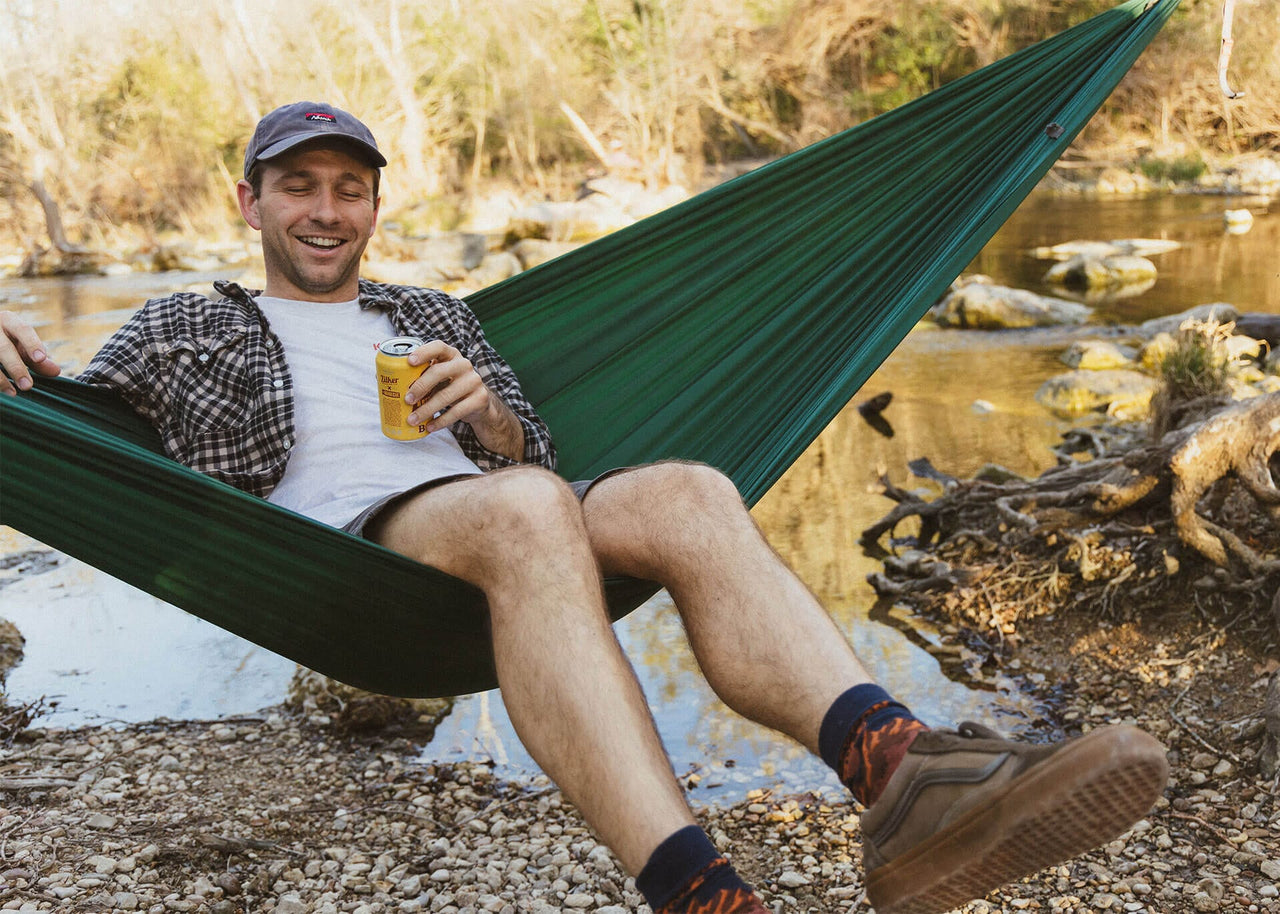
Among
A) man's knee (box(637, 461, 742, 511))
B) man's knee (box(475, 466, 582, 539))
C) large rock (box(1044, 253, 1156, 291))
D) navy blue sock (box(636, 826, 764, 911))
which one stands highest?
man's knee (box(475, 466, 582, 539))

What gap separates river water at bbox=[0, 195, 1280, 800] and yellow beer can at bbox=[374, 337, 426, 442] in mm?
1013

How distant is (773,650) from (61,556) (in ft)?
10.8

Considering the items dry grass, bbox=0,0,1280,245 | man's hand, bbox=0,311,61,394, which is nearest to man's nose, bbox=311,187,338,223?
man's hand, bbox=0,311,61,394

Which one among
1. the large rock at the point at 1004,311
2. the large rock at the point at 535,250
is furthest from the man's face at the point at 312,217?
the large rock at the point at 535,250

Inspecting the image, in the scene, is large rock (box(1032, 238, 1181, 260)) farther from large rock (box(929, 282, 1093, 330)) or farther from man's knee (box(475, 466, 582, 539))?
man's knee (box(475, 466, 582, 539))

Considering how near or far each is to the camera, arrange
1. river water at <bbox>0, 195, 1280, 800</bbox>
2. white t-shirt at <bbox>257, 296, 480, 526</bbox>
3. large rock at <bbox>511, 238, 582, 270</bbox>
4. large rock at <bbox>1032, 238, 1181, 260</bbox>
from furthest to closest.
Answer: large rock at <bbox>511, 238, 582, 270</bbox> → large rock at <bbox>1032, 238, 1181, 260</bbox> → river water at <bbox>0, 195, 1280, 800</bbox> → white t-shirt at <bbox>257, 296, 480, 526</bbox>

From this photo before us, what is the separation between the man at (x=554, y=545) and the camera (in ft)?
3.46

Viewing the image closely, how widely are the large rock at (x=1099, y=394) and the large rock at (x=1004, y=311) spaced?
180cm

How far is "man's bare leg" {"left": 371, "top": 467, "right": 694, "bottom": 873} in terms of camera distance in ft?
3.64

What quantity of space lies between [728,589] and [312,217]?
0.90m

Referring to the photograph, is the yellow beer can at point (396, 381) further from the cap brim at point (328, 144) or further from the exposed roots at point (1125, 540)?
the exposed roots at point (1125, 540)

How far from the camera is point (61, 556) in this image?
379cm

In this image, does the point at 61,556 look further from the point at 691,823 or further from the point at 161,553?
the point at 691,823

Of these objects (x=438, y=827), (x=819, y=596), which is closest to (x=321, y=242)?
(x=438, y=827)
